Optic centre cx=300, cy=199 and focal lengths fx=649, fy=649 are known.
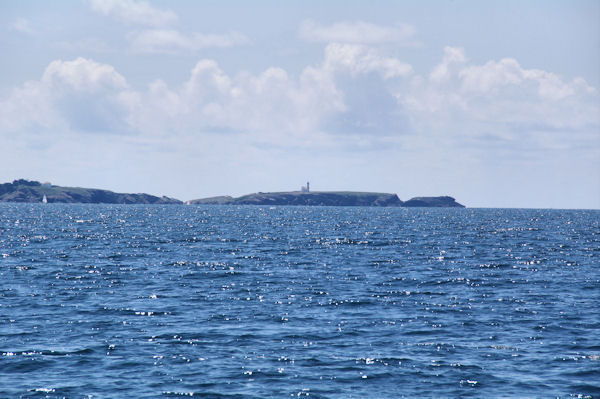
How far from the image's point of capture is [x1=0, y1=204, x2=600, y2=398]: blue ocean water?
26484 mm

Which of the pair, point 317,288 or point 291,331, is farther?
point 317,288

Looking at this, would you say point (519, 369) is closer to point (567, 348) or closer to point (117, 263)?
point (567, 348)

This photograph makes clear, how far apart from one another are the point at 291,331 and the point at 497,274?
31.3m

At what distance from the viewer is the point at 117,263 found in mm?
66688

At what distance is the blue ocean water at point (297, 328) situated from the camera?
2648 cm

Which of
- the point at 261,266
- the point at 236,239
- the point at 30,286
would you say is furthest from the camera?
the point at 236,239

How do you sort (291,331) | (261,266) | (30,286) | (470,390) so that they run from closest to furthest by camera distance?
(470,390) < (291,331) < (30,286) < (261,266)

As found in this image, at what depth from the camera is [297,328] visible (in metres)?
36.2

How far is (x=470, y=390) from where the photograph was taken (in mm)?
25719

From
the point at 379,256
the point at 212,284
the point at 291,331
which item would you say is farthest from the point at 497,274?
the point at 291,331

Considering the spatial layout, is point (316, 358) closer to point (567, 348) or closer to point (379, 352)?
point (379, 352)

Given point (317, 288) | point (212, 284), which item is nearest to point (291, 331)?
point (317, 288)

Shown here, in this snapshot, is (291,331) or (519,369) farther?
(291,331)

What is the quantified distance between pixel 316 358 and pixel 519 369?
9.01 metres
